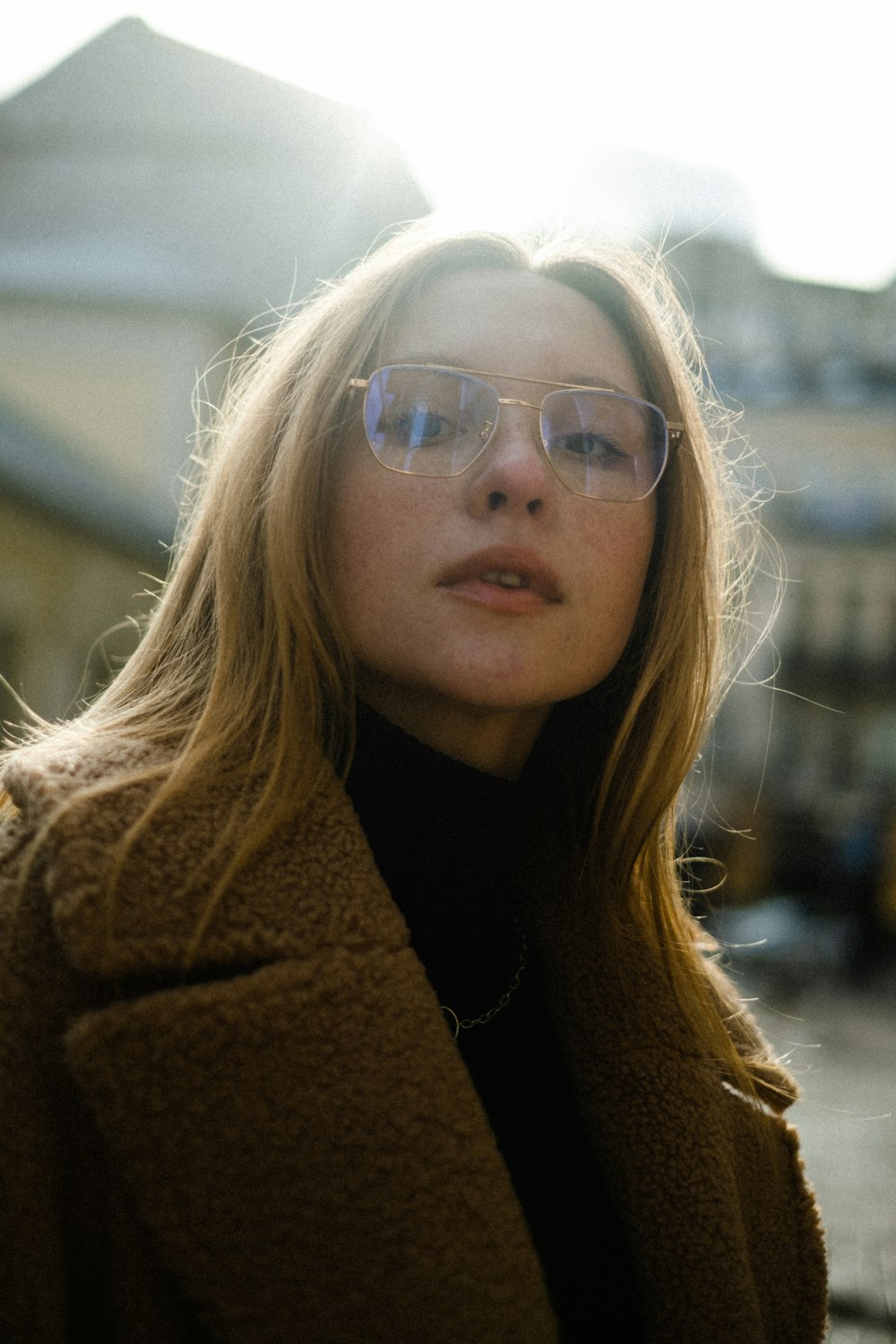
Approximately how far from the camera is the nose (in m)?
1.36

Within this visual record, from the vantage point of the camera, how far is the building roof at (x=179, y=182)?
45.6 feet

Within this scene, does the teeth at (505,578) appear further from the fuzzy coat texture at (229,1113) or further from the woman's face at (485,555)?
the fuzzy coat texture at (229,1113)

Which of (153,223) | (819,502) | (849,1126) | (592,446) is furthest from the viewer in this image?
(819,502)

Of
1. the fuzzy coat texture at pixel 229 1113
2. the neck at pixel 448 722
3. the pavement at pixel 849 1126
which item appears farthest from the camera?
the pavement at pixel 849 1126

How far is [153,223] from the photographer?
14.7 meters

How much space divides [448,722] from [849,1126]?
4931 millimetres

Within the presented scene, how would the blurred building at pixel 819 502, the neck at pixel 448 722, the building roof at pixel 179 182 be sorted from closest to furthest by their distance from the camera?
the neck at pixel 448 722 → the building roof at pixel 179 182 → the blurred building at pixel 819 502

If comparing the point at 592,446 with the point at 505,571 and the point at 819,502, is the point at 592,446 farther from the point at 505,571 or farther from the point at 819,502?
the point at 819,502

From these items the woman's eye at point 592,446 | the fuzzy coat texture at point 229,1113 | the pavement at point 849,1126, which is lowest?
the pavement at point 849,1126

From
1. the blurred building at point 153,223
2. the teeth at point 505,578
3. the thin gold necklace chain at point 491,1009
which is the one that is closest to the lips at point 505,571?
the teeth at point 505,578

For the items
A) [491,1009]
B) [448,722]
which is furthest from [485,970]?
[448,722]

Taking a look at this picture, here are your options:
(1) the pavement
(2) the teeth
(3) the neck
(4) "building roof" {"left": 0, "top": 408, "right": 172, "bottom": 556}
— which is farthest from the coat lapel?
(4) "building roof" {"left": 0, "top": 408, "right": 172, "bottom": 556}

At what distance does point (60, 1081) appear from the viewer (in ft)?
3.64

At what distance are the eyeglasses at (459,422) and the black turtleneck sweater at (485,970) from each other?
0.36m
